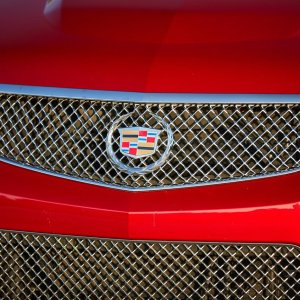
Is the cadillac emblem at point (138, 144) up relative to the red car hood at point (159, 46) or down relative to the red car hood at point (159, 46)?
down

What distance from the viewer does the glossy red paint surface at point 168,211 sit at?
336 cm

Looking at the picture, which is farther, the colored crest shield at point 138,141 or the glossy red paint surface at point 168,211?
the colored crest shield at point 138,141

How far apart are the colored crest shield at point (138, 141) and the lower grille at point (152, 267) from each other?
0.31 metres

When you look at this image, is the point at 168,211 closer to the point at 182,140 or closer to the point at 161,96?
the point at 182,140

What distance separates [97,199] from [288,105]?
28.7 inches

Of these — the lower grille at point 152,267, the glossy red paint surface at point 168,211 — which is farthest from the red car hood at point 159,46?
the lower grille at point 152,267

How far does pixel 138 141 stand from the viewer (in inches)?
137

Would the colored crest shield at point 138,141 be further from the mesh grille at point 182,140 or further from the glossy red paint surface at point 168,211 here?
the glossy red paint surface at point 168,211

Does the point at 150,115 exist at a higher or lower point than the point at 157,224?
higher

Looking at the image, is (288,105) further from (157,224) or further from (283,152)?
(157,224)

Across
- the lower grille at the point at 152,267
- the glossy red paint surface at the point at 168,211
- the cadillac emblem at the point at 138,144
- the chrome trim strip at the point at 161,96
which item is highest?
the chrome trim strip at the point at 161,96

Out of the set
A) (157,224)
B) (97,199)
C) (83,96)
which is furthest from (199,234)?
(83,96)

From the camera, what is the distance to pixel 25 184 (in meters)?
3.62

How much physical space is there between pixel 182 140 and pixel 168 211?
0.26m
